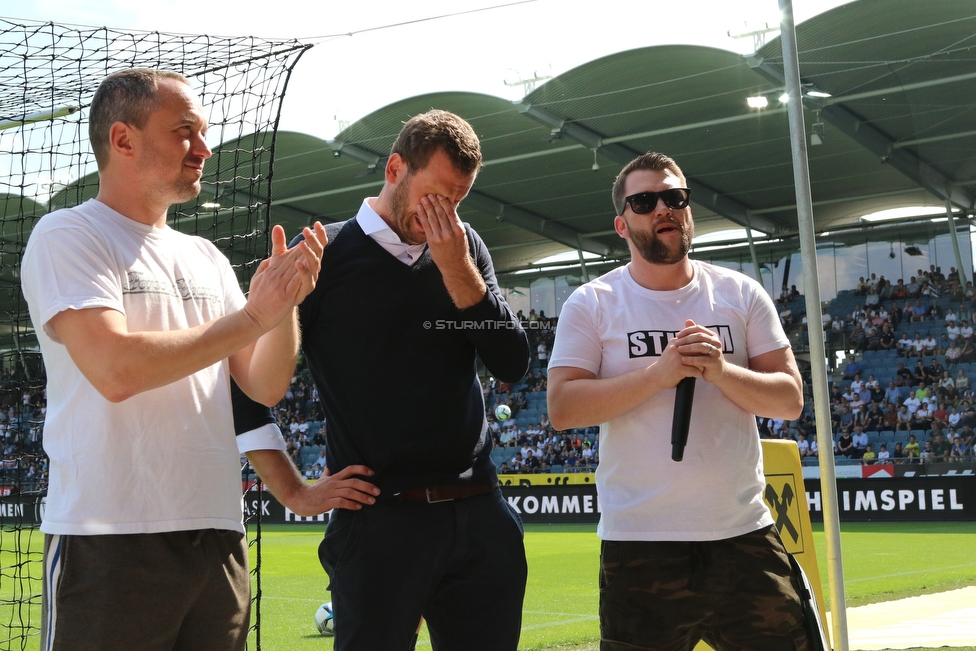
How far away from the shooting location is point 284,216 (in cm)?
2914

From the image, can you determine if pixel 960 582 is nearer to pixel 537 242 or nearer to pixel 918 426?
pixel 918 426

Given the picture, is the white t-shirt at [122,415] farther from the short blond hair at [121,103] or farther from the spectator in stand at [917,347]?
the spectator in stand at [917,347]

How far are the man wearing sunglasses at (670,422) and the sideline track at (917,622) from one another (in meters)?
4.35

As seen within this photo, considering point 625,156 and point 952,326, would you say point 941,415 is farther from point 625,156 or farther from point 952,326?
point 625,156

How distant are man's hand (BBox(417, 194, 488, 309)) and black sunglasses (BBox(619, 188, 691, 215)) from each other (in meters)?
0.89

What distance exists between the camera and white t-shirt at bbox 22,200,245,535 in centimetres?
231

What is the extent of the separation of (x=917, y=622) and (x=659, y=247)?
6055 mm

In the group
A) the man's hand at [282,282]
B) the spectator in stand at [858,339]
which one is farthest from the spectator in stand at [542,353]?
the man's hand at [282,282]

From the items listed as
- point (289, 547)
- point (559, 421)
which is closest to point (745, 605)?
point (559, 421)

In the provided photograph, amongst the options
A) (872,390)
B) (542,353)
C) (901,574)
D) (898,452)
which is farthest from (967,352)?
(542,353)

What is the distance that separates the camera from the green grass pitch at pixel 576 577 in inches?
337

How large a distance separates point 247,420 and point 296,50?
10.1 ft

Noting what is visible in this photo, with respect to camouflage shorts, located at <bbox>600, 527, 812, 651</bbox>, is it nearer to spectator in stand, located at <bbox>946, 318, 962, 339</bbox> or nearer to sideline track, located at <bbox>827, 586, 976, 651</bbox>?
sideline track, located at <bbox>827, 586, 976, 651</bbox>

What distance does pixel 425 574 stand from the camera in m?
2.69
